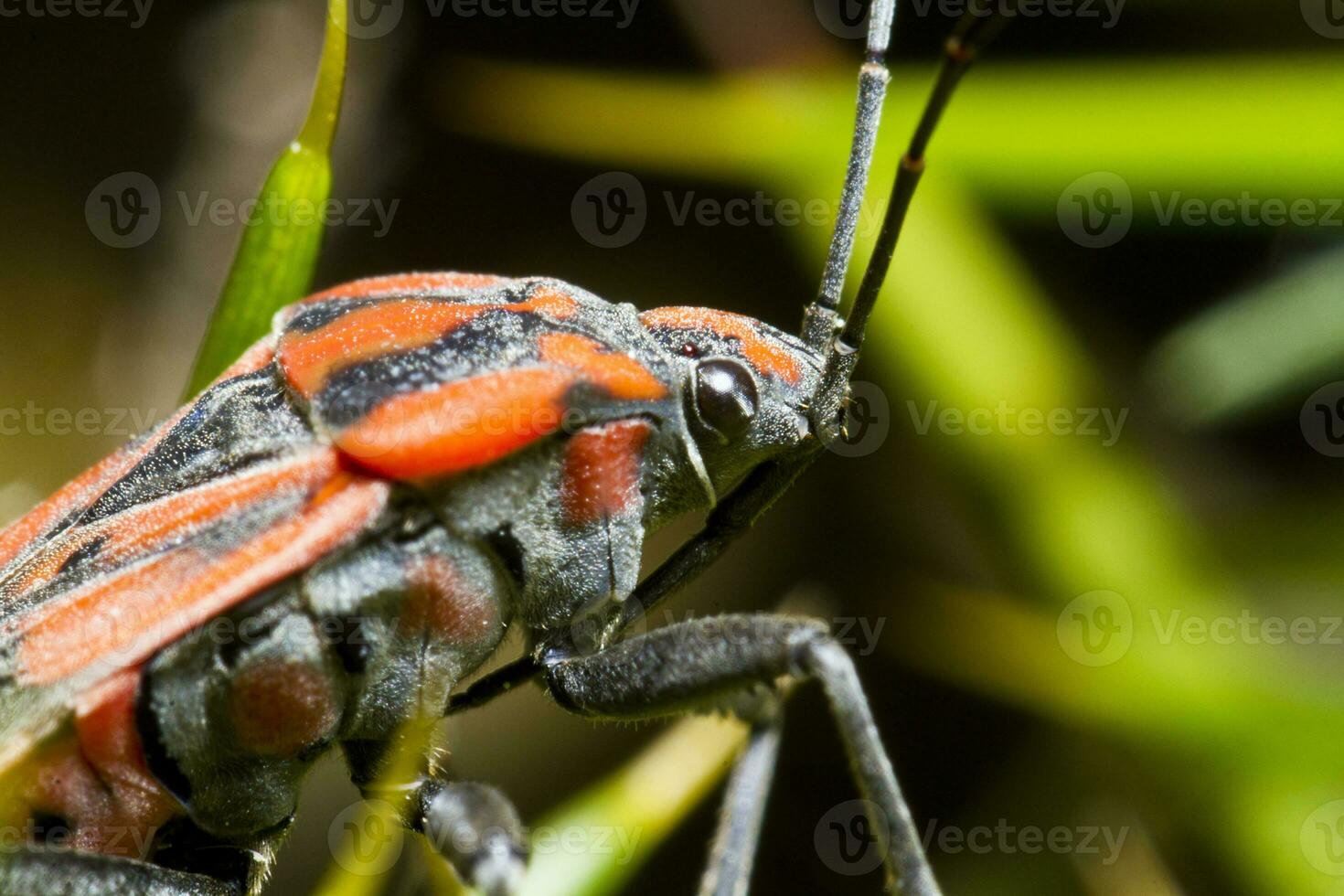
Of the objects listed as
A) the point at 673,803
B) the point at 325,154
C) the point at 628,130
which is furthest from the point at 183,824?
the point at 628,130

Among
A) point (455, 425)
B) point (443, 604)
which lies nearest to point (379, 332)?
point (455, 425)

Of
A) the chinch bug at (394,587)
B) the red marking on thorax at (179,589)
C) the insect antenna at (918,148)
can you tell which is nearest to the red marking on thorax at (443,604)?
the chinch bug at (394,587)

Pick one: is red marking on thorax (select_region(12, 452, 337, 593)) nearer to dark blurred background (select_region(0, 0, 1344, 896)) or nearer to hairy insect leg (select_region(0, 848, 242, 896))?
hairy insect leg (select_region(0, 848, 242, 896))

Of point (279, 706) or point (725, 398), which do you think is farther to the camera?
point (725, 398)

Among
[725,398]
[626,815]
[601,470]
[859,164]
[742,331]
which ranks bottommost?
[626,815]

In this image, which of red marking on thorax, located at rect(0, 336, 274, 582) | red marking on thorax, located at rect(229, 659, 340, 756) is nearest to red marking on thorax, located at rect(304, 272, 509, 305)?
red marking on thorax, located at rect(0, 336, 274, 582)

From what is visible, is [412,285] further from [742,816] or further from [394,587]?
[742,816]

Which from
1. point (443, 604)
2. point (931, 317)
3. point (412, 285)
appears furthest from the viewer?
point (931, 317)
